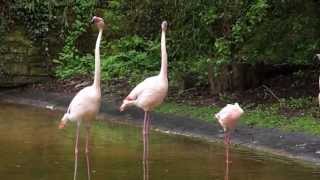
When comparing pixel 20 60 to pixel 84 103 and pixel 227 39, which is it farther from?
pixel 84 103

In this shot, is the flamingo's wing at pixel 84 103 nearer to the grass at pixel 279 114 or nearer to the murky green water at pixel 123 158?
the murky green water at pixel 123 158

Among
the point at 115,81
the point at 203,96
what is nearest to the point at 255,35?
the point at 203,96

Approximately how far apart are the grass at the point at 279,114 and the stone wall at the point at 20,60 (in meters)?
5.78

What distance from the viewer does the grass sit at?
11272mm

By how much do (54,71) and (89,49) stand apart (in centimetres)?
147

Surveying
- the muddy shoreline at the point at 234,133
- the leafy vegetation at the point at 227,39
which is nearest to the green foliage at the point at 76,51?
the leafy vegetation at the point at 227,39

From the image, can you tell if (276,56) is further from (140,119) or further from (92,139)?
(92,139)

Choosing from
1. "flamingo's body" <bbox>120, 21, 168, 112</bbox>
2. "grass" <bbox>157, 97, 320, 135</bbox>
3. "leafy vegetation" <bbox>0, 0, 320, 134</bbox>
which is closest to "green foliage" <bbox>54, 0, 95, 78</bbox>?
"leafy vegetation" <bbox>0, 0, 320, 134</bbox>

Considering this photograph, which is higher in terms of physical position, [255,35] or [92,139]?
[255,35]

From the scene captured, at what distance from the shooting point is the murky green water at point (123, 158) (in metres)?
8.60

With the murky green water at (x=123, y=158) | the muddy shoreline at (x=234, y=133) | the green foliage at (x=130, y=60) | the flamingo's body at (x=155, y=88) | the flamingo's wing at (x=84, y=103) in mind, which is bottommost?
the murky green water at (x=123, y=158)

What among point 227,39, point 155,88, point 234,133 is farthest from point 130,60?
point 155,88

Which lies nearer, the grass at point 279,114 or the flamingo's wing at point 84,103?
the flamingo's wing at point 84,103

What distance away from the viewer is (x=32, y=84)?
1808 centimetres
